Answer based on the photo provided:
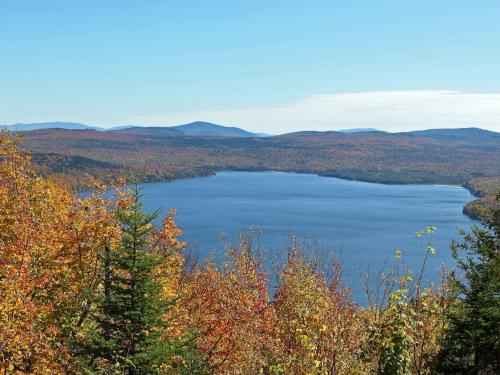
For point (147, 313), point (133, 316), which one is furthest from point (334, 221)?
point (133, 316)

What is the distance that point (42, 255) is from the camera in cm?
1608

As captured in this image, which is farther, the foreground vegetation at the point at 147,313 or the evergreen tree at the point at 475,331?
the evergreen tree at the point at 475,331

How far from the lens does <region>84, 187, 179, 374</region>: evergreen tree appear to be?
545 inches

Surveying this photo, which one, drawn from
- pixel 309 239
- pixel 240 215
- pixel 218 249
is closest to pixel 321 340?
pixel 218 249

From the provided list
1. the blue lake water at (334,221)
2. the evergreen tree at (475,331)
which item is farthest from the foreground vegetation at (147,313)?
the blue lake water at (334,221)

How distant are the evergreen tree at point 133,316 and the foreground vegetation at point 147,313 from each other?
1.5 inches

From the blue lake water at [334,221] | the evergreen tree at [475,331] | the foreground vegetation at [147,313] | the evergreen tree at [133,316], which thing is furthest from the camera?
the blue lake water at [334,221]

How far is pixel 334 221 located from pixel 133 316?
112 meters

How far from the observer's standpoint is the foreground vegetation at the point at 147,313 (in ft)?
33.7

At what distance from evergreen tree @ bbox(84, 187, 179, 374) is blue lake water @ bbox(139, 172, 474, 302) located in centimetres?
3874


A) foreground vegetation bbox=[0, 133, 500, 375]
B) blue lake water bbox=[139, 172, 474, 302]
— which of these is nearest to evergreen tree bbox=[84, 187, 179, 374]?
foreground vegetation bbox=[0, 133, 500, 375]

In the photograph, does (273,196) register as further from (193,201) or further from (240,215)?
(240,215)

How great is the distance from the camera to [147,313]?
47.0ft

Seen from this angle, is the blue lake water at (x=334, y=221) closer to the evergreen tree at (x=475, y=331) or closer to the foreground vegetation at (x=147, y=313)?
the foreground vegetation at (x=147, y=313)
